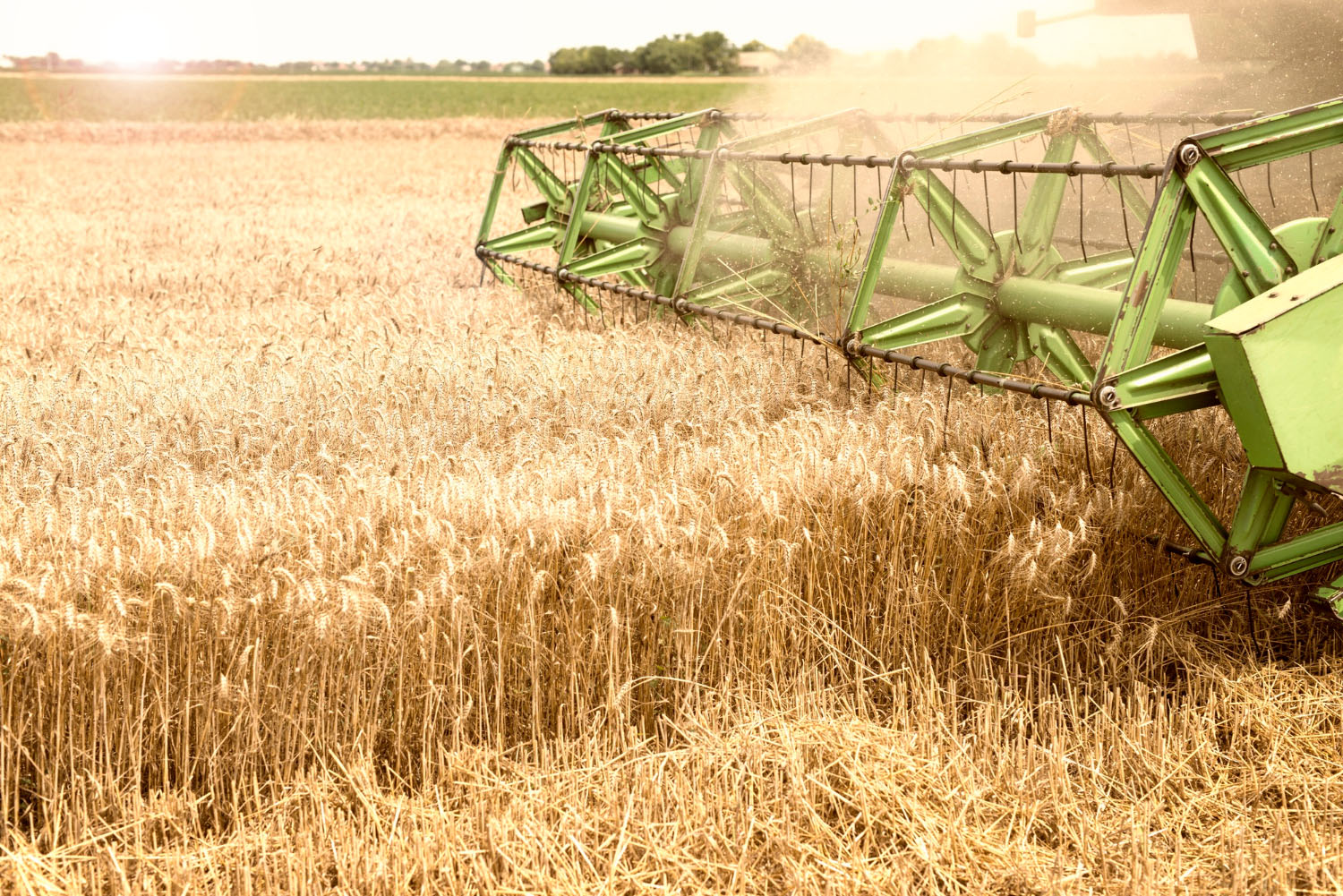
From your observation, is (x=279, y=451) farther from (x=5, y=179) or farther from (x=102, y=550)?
(x=5, y=179)

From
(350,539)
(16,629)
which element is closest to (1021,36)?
(350,539)

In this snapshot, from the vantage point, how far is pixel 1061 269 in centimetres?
493

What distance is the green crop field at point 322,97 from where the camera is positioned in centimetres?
3950

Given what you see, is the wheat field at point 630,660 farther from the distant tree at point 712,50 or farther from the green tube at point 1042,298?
the distant tree at point 712,50

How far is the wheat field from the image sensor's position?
8.00ft

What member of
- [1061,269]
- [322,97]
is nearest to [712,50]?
[322,97]

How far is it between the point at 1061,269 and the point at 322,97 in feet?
160

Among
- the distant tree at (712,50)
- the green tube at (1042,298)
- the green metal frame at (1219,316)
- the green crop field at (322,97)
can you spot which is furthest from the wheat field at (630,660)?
the distant tree at (712,50)

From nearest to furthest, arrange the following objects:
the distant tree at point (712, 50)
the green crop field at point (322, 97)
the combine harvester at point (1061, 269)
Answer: the combine harvester at point (1061, 269) → the green crop field at point (322, 97) → the distant tree at point (712, 50)

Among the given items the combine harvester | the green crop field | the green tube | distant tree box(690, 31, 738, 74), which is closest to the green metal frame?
the combine harvester

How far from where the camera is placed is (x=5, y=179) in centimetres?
1559

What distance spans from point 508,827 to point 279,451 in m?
2.06

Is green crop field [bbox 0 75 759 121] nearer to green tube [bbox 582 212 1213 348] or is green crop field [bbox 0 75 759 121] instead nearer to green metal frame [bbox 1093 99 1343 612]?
green tube [bbox 582 212 1213 348]

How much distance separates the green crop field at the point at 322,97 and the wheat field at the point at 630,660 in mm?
30887
